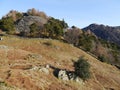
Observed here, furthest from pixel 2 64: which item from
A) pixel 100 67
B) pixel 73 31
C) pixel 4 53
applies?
pixel 73 31

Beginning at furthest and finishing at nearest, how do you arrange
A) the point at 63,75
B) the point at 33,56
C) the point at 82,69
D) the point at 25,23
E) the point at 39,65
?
the point at 25,23, the point at 33,56, the point at 39,65, the point at 82,69, the point at 63,75

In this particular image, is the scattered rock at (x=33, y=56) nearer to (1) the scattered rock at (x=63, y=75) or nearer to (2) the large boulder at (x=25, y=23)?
A: (1) the scattered rock at (x=63, y=75)

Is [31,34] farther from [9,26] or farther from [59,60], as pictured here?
[59,60]

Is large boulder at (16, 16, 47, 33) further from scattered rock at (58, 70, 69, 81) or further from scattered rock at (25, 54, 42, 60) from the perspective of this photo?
scattered rock at (58, 70, 69, 81)

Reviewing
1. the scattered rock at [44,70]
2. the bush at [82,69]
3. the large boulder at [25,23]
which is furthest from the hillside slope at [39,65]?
the large boulder at [25,23]

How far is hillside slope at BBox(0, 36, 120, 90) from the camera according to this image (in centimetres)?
5450

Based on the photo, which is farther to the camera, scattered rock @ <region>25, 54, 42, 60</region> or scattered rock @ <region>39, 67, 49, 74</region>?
scattered rock @ <region>25, 54, 42, 60</region>

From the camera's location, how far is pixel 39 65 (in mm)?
65938

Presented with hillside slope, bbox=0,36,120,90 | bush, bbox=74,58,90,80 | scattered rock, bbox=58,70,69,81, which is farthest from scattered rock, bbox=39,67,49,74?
bush, bbox=74,58,90,80

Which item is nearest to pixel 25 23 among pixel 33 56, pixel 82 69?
pixel 33 56

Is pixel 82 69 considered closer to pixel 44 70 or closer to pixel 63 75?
pixel 63 75

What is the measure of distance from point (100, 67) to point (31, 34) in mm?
39661

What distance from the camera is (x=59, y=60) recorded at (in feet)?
268

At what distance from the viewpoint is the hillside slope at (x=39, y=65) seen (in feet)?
179
